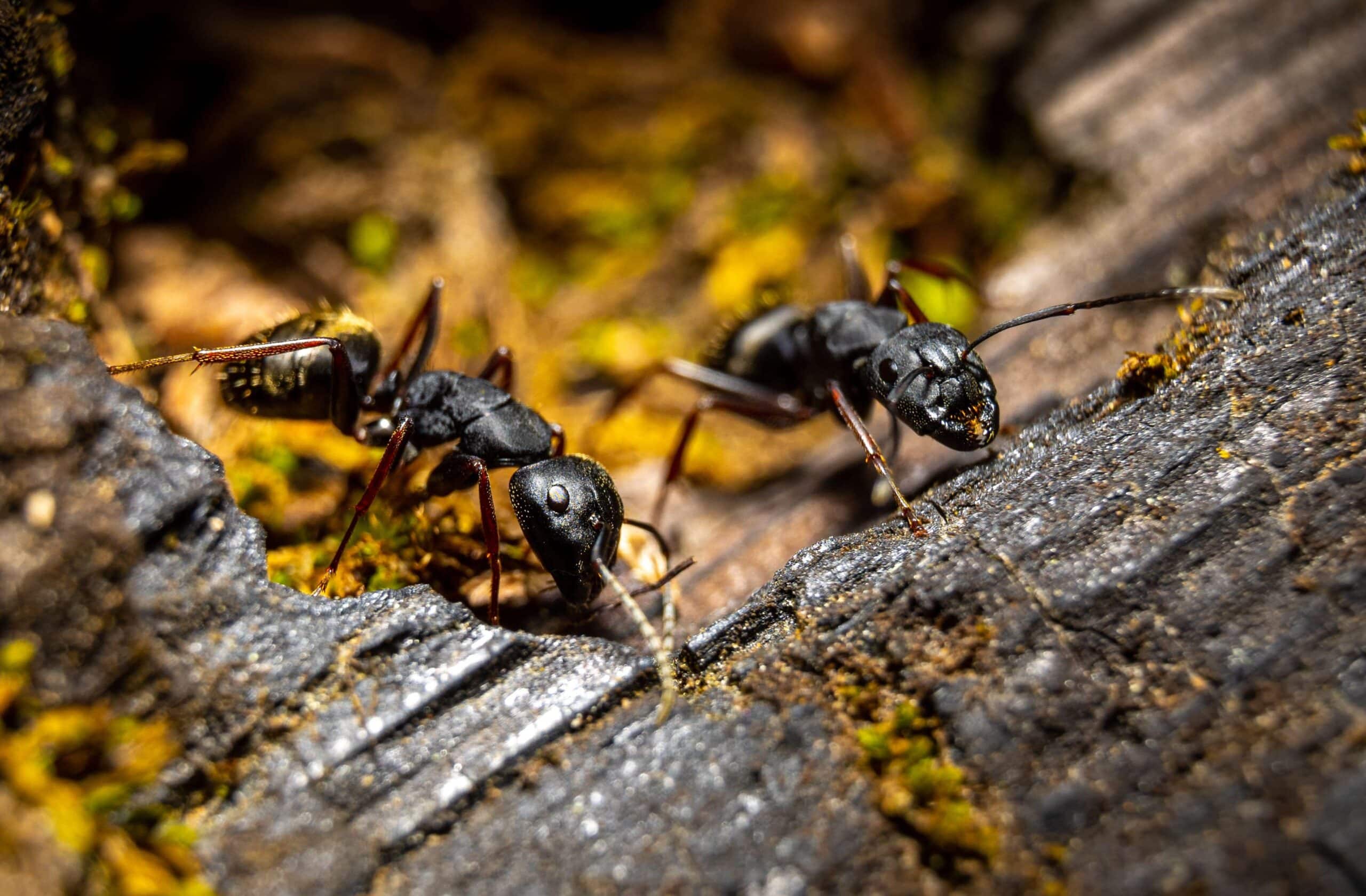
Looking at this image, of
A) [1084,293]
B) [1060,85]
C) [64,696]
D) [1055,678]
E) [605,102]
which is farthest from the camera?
[605,102]

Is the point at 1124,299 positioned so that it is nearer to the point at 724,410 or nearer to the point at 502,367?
the point at 724,410

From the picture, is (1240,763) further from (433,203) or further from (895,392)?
(433,203)

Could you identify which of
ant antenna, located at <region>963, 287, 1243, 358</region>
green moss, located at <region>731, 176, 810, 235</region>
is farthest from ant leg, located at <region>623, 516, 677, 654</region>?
green moss, located at <region>731, 176, 810, 235</region>

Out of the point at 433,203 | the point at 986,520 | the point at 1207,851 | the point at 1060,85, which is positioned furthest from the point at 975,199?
the point at 1207,851

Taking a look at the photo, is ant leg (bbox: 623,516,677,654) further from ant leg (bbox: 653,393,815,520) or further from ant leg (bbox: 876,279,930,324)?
ant leg (bbox: 876,279,930,324)

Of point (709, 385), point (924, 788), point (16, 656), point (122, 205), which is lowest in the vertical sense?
point (924, 788)

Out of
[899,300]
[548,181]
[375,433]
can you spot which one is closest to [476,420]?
[375,433]

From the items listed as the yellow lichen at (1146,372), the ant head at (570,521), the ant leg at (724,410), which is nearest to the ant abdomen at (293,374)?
the ant head at (570,521)
